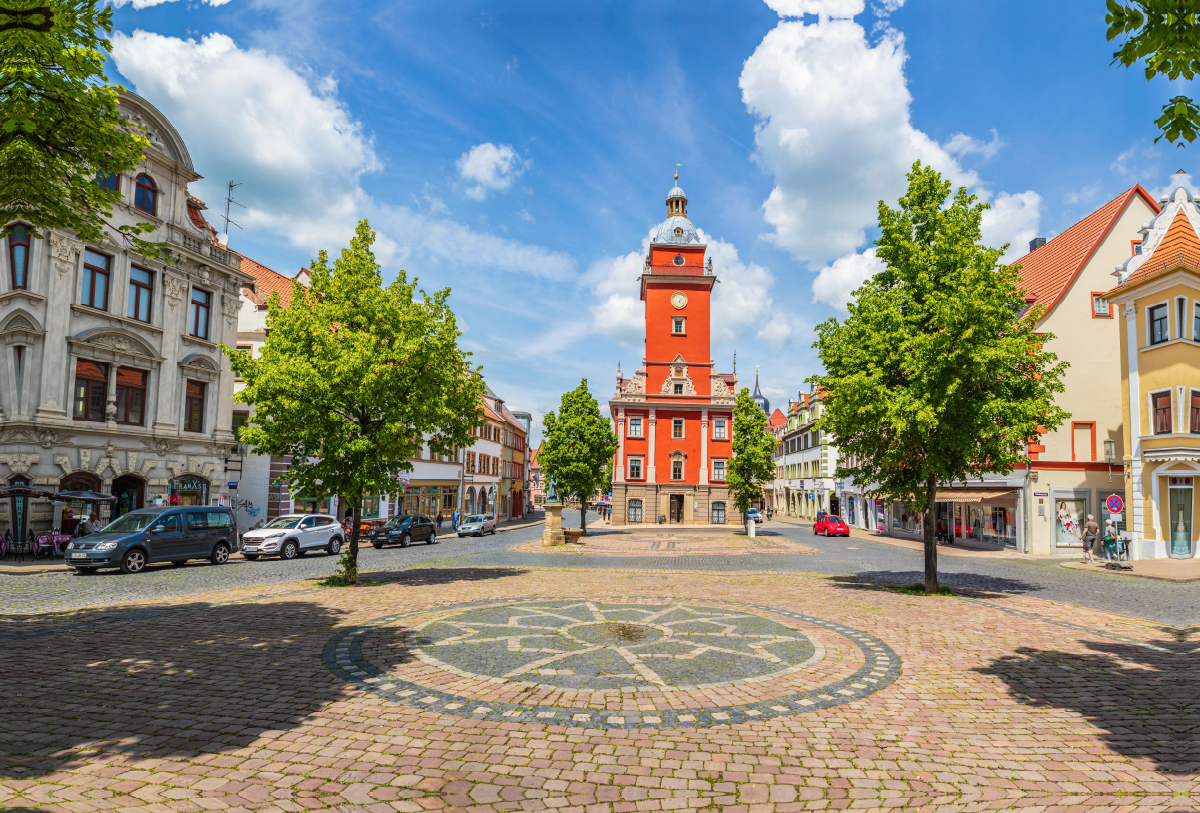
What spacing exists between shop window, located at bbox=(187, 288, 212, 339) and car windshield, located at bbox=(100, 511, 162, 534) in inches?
444

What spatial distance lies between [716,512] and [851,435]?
137 ft

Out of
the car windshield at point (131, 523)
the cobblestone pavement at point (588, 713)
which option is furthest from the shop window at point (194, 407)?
the cobblestone pavement at point (588, 713)

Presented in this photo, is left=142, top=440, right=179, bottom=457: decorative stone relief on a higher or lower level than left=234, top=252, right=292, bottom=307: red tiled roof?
lower

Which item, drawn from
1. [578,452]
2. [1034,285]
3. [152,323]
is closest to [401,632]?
[152,323]

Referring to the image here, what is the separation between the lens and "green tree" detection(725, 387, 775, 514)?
157ft

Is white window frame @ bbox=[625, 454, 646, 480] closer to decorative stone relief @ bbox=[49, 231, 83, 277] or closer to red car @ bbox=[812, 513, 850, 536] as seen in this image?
red car @ bbox=[812, 513, 850, 536]

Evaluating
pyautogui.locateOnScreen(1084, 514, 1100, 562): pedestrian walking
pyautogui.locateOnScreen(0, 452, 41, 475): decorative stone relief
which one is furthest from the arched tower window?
pyautogui.locateOnScreen(1084, 514, 1100, 562): pedestrian walking

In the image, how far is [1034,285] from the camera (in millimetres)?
38406

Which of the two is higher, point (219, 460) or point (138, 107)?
point (138, 107)

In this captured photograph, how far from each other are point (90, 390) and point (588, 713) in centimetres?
2696

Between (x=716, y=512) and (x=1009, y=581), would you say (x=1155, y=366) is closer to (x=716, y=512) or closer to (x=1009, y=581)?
(x=1009, y=581)

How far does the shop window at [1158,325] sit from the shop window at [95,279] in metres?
42.0

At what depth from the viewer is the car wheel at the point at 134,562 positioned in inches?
796

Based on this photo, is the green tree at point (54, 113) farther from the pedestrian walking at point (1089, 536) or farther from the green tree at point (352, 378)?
the pedestrian walking at point (1089, 536)
